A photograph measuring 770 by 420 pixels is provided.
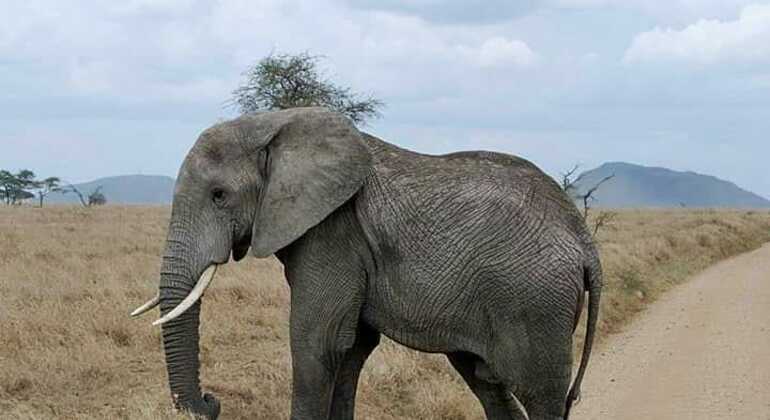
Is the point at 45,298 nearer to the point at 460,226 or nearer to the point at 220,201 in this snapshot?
the point at 220,201

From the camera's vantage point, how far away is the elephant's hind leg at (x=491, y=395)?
21.3 feet

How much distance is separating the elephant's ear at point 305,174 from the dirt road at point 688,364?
186 inches

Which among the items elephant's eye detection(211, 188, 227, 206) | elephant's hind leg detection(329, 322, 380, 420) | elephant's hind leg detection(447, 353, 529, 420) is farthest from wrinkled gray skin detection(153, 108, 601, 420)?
elephant's hind leg detection(447, 353, 529, 420)

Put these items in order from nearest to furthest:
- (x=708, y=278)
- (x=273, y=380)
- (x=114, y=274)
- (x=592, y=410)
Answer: (x=273, y=380) → (x=592, y=410) → (x=114, y=274) → (x=708, y=278)

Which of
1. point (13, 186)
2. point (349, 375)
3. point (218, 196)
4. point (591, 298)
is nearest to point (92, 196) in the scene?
point (13, 186)

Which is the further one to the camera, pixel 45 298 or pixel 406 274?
pixel 45 298

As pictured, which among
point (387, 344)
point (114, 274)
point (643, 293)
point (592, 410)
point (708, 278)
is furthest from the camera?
point (708, 278)

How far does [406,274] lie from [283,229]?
0.69 m

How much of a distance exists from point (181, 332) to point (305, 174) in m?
1.16

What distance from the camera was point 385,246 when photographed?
228 inches

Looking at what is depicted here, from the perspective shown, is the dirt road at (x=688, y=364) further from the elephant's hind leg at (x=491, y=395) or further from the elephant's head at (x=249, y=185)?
the elephant's head at (x=249, y=185)

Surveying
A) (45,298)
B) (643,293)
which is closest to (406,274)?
(45,298)

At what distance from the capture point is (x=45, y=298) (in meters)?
12.1

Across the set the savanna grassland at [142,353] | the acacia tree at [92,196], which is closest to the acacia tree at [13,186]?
the acacia tree at [92,196]
